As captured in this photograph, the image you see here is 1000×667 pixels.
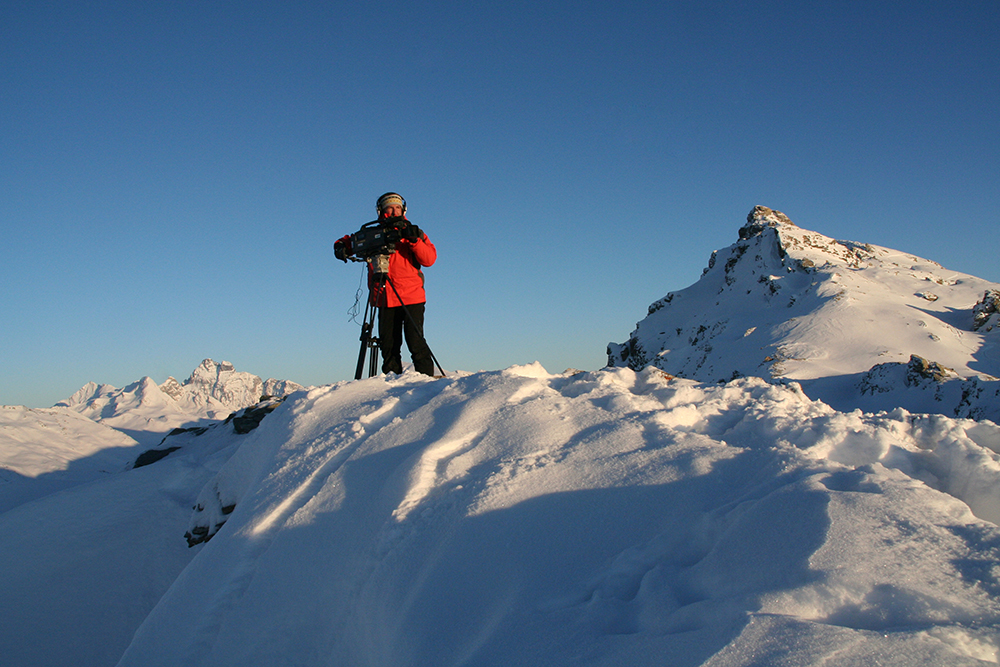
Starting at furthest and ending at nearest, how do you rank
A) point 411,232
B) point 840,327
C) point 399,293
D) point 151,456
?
point 840,327
point 151,456
point 399,293
point 411,232

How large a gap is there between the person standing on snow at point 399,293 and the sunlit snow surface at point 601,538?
2078mm

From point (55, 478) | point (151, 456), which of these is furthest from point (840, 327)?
point (55, 478)

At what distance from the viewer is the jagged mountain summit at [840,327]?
29.3 feet

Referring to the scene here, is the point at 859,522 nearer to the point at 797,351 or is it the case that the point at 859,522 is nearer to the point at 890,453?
the point at 890,453

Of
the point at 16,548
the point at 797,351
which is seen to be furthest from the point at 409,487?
the point at 797,351

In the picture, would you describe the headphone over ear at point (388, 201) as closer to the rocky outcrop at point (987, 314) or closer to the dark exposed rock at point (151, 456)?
the dark exposed rock at point (151, 456)

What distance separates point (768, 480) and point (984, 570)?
66cm

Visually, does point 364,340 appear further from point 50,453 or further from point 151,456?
point 50,453

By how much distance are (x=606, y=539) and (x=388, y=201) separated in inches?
184

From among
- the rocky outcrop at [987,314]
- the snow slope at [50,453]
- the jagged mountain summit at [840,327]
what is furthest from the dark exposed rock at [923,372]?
the snow slope at [50,453]

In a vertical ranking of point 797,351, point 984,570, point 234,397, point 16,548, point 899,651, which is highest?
point 234,397

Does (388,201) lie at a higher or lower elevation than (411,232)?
higher

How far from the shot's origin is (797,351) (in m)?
12.1

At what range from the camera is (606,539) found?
2.00 meters
